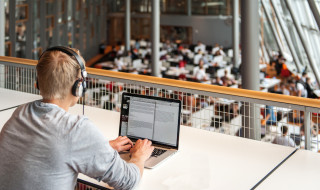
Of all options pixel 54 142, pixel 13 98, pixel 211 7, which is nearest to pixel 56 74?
pixel 54 142

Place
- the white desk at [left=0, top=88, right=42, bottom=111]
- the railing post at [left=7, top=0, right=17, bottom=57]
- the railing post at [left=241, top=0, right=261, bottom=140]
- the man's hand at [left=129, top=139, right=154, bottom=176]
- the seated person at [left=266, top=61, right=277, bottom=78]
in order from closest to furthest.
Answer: the man's hand at [left=129, top=139, right=154, bottom=176] < the white desk at [left=0, top=88, right=42, bottom=111] < the railing post at [left=241, top=0, right=261, bottom=140] < the railing post at [left=7, top=0, right=17, bottom=57] < the seated person at [left=266, top=61, right=277, bottom=78]

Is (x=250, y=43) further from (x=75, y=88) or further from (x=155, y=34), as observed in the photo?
(x=75, y=88)

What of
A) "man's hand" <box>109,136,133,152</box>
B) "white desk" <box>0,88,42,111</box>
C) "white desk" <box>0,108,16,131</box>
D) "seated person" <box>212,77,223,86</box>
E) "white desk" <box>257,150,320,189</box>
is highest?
"white desk" <box>0,88,42,111</box>

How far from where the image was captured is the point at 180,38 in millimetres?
22250

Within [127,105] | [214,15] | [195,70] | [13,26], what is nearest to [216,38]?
[214,15]

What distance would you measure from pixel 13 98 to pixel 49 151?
2388 millimetres

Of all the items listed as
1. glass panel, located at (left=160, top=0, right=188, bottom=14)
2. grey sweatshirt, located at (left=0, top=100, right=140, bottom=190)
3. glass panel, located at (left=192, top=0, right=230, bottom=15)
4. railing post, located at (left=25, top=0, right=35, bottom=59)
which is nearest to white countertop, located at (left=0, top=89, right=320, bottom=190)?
grey sweatshirt, located at (left=0, top=100, right=140, bottom=190)

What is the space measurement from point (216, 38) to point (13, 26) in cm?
1041

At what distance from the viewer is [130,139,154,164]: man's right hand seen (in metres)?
2.05

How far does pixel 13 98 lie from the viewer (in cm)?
376

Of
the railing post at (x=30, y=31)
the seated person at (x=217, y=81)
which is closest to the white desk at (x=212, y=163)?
the seated person at (x=217, y=81)

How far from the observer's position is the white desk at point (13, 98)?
3.54 meters

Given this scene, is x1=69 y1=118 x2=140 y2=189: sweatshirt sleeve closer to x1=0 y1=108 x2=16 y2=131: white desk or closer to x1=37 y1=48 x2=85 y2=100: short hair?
x1=37 y1=48 x2=85 y2=100: short hair

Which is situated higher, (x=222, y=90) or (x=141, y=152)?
(x=222, y=90)
